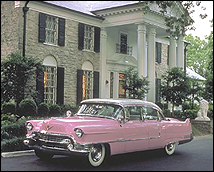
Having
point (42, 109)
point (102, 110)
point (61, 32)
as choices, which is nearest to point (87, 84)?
point (61, 32)

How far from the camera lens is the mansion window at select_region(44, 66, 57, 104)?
70.1 feet

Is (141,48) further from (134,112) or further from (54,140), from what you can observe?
(54,140)

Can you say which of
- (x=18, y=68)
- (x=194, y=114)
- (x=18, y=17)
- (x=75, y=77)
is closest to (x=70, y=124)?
(x=18, y=68)

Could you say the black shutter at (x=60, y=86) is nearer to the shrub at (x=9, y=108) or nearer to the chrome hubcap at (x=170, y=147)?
the shrub at (x=9, y=108)

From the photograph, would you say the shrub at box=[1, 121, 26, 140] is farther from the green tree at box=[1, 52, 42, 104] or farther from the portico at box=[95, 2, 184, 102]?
the portico at box=[95, 2, 184, 102]

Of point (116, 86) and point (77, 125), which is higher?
point (116, 86)

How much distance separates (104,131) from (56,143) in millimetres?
1084

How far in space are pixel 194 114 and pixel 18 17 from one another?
496 inches

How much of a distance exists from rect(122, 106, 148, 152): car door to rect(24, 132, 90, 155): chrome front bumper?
1329 mm

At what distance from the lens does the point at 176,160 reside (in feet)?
30.8

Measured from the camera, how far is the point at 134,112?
A: 9.34 meters

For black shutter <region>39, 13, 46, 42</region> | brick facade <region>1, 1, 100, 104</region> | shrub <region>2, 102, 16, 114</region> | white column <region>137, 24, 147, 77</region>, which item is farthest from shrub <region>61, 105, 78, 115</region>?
white column <region>137, 24, 147, 77</region>

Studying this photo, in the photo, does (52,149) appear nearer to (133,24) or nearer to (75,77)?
(75,77)

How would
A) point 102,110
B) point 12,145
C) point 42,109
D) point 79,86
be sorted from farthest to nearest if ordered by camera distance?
point 79,86, point 42,109, point 12,145, point 102,110
